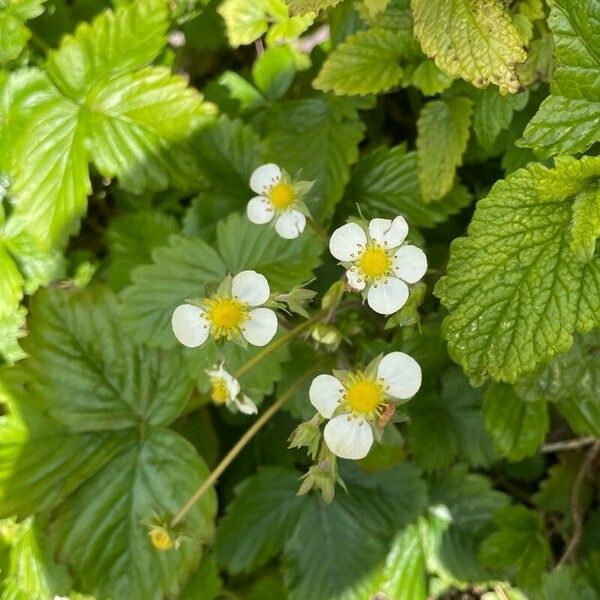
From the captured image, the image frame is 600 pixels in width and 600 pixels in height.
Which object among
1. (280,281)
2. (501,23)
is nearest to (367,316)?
(280,281)

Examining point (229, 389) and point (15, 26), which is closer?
point (229, 389)

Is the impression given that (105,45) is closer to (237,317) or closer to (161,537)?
(237,317)

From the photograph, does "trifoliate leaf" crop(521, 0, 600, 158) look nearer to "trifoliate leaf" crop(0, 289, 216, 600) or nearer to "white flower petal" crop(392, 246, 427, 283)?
"white flower petal" crop(392, 246, 427, 283)

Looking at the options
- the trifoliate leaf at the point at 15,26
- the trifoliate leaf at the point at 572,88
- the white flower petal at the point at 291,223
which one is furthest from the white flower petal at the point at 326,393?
the trifoliate leaf at the point at 15,26

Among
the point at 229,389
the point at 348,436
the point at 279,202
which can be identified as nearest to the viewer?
the point at 348,436

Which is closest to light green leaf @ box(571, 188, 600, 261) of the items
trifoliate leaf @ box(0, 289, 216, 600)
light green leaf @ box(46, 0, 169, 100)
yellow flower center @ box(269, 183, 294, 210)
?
yellow flower center @ box(269, 183, 294, 210)

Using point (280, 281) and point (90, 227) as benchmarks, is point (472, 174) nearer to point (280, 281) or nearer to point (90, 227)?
point (280, 281)

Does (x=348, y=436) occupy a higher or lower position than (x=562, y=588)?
higher

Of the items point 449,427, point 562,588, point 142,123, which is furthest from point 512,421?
point 142,123
